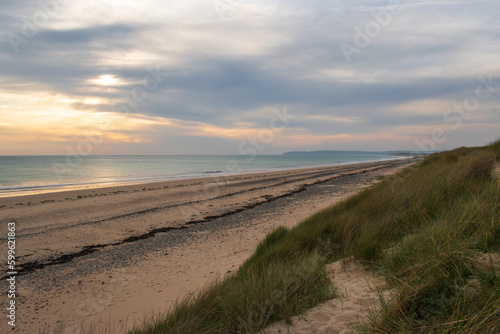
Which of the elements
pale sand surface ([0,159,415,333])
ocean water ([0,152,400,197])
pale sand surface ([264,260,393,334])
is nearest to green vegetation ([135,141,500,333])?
pale sand surface ([264,260,393,334])

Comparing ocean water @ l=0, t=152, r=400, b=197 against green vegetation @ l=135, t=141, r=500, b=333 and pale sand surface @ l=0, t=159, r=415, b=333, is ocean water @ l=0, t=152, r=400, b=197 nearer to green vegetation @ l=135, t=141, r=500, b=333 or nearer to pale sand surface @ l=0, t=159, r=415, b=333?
pale sand surface @ l=0, t=159, r=415, b=333

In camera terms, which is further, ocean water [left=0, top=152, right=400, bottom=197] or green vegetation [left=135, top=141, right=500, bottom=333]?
ocean water [left=0, top=152, right=400, bottom=197]

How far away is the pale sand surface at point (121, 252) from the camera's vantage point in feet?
15.2

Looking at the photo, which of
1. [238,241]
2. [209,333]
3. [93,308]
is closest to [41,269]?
[93,308]

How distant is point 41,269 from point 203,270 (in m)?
3.75

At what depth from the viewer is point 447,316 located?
2.26 metres

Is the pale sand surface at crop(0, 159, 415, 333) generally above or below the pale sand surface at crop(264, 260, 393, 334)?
below

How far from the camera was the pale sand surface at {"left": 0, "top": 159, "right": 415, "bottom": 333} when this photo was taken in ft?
15.2

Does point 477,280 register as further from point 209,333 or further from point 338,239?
point 338,239

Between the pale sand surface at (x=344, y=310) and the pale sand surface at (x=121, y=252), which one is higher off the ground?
the pale sand surface at (x=344, y=310)

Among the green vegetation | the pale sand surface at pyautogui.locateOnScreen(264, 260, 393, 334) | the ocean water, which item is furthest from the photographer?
the ocean water

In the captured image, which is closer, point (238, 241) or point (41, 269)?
point (41, 269)

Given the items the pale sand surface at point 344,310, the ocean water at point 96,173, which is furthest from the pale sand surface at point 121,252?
the ocean water at point 96,173

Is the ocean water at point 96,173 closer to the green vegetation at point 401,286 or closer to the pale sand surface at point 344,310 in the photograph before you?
the green vegetation at point 401,286
